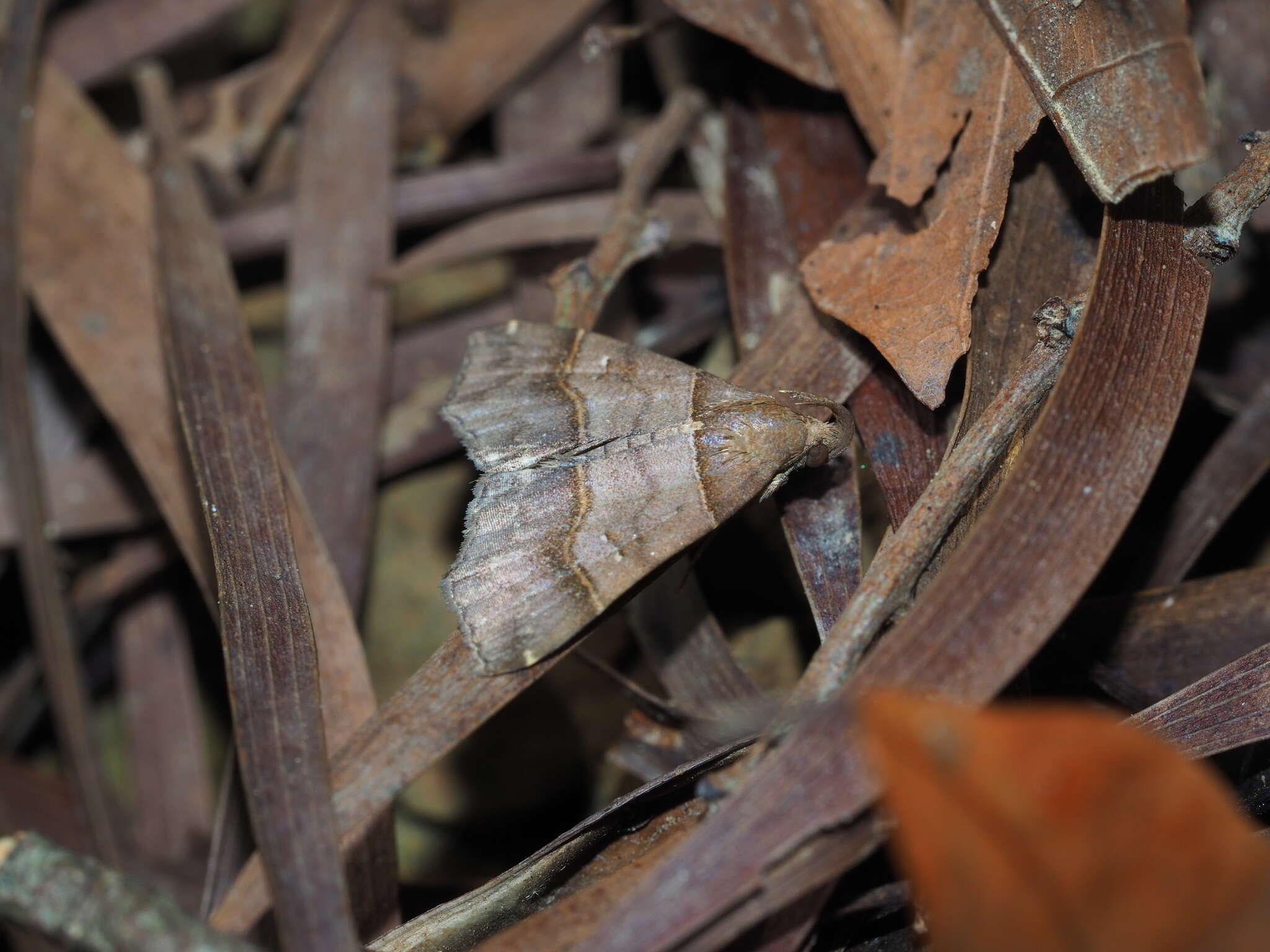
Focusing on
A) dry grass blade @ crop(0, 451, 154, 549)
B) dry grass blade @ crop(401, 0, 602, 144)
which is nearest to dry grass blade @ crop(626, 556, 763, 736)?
dry grass blade @ crop(0, 451, 154, 549)

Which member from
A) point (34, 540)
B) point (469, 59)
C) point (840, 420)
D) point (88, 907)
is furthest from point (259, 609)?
point (469, 59)

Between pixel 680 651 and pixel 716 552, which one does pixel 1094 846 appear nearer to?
pixel 680 651

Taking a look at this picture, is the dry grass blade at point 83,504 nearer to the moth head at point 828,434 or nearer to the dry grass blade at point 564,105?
the dry grass blade at point 564,105

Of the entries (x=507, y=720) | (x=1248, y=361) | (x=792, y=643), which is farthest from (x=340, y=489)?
(x=1248, y=361)

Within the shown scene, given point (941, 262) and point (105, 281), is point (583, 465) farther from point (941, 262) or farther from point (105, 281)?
point (105, 281)

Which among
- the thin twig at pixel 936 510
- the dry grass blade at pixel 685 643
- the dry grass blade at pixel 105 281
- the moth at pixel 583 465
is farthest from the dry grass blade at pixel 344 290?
the thin twig at pixel 936 510

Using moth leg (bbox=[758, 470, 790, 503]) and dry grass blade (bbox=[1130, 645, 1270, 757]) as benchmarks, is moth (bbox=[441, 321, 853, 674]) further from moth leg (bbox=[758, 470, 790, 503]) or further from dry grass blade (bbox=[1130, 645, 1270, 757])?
dry grass blade (bbox=[1130, 645, 1270, 757])
